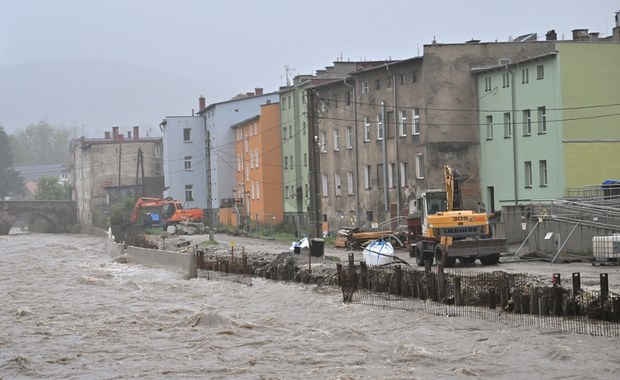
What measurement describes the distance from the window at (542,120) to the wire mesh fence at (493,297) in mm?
22990

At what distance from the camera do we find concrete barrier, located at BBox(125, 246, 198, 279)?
46438 mm

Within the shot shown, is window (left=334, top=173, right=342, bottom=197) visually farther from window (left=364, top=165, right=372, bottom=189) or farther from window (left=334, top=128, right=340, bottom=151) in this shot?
window (left=364, top=165, right=372, bottom=189)

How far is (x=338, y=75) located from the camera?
8594 centimetres

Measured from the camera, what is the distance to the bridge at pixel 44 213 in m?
130

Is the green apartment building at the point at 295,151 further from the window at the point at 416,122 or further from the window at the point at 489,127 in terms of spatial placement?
the window at the point at 489,127

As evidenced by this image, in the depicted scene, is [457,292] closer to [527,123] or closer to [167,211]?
[527,123]

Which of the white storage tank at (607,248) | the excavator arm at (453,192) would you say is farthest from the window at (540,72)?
the white storage tank at (607,248)

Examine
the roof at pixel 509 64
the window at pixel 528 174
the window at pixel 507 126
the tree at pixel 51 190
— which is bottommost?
the window at pixel 528 174

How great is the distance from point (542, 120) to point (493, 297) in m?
29.5


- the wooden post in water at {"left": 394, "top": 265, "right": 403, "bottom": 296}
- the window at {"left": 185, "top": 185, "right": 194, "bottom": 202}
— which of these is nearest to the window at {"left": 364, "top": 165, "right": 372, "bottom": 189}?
the wooden post in water at {"left": 394, "top": 265, "right": 403, "bottom": 296}

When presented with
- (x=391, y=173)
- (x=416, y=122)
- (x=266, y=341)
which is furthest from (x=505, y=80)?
(x=266, y=341)

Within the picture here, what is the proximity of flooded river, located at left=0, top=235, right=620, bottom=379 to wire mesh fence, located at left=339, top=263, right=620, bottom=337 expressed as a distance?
2.43ft

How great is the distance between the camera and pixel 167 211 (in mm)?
95000

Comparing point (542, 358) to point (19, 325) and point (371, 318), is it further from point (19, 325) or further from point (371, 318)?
point (19, 325)
